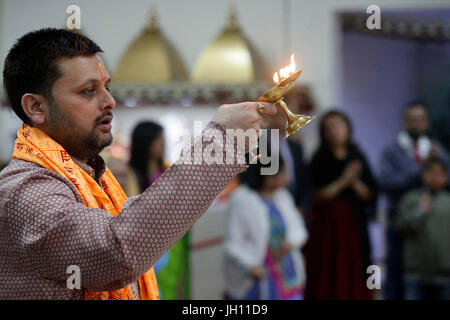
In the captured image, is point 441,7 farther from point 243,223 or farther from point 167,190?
point 167,190

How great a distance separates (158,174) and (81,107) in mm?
2517

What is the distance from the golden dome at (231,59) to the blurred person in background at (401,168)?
4.79 feet

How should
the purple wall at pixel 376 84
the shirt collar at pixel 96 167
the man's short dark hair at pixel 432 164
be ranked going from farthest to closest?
the purple wall at pixel 376 84 < the man's short dark hair at pixel 432 164 < the shirt collar at pixel 96 167

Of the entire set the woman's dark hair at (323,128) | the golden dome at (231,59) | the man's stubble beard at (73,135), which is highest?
the golden dome at (231,59)

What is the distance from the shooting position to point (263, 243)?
4062mm

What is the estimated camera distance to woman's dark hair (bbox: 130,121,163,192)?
155 inches

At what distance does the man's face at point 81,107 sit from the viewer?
1486 millimetres

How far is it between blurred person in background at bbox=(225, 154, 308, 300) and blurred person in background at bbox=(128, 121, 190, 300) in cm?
27

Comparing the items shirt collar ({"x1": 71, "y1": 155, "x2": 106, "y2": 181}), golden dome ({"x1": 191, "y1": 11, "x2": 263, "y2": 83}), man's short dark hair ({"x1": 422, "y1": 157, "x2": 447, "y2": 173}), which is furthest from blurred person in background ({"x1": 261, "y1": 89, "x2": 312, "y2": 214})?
shirt collar ({"x1": 71, "y1": 155, "x2": 106, "y2": 181})

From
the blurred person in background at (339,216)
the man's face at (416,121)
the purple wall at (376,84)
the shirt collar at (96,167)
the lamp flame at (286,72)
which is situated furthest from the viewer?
the purple wall at (376,84)

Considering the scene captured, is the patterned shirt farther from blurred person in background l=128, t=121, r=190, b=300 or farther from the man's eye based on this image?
blurred person in background l=128, t=121, r=190, b=300

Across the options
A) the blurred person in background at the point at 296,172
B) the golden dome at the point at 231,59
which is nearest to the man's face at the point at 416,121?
the blurred person in background at the point at 296,172

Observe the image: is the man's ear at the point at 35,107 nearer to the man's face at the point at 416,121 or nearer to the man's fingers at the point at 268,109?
the man's fingers at the point at 268,109

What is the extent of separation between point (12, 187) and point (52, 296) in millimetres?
219
